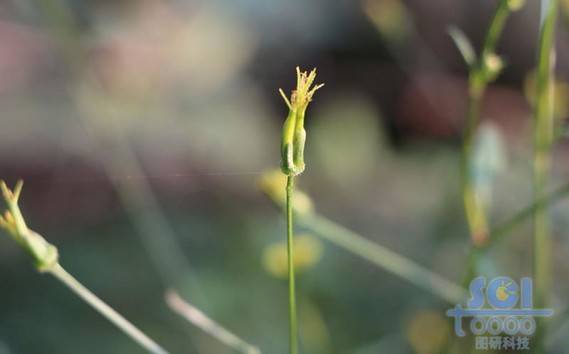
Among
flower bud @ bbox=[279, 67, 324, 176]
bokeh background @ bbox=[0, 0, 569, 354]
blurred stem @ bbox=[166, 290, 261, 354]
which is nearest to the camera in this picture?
flower bud @ bbox=[279, 67, 324, 176]

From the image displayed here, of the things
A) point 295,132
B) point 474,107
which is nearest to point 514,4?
point 474,107

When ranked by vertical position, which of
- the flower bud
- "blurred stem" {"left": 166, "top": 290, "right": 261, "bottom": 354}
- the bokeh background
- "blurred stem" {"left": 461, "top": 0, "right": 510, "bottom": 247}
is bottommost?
"blurred stem" {"left": 166, "top": 290, "right": 261, "bottom": 354}

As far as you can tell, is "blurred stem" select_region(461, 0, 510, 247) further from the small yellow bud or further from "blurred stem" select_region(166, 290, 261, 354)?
"blurred stem" select_region(166, 290, 261, 354)

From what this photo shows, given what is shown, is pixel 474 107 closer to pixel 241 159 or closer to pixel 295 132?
pixel 295 132

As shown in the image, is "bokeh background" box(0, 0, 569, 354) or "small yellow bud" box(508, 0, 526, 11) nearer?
"small yellow bud" box(508, 0, 526, 11)

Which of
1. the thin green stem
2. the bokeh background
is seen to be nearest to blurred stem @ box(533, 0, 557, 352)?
the thin green stem

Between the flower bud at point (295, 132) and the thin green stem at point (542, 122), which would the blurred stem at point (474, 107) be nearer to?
the thin green stem at point (542, 122)

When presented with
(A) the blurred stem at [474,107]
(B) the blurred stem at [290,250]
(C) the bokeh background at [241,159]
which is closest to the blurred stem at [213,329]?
(B) the blurred stem at [290,250]

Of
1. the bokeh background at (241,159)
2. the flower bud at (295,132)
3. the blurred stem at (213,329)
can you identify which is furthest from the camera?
the bokeh background at (241,159)
